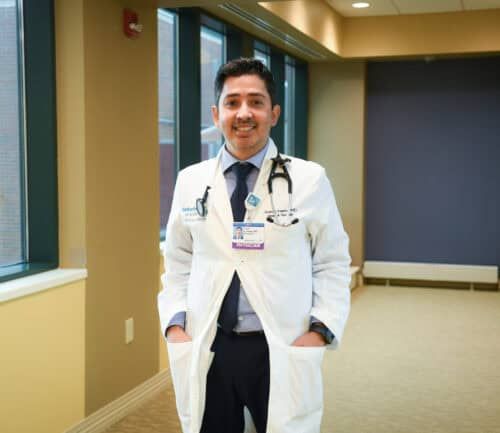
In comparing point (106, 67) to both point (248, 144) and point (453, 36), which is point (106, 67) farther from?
point (453, 36)

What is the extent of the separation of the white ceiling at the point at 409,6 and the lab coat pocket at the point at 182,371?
5176 millimetres

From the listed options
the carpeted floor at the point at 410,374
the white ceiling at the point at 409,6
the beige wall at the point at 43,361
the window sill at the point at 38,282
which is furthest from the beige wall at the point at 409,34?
the beige wall at the point at 43,361

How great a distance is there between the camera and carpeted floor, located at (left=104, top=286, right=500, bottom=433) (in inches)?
145

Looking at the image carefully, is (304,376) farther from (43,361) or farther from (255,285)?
(43,361)

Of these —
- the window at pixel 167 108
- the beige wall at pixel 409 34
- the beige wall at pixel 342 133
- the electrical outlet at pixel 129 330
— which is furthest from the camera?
the beige wall at pixel 342 133

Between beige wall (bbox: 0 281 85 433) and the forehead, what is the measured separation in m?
1.50

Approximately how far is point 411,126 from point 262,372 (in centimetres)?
634

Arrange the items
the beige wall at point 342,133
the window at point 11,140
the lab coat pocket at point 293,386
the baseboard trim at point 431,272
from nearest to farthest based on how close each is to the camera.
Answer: the lab coat pocket at point 293,386, the window at point 11,140, the baseboard trim at point 431,272, the beige wall at point 342,133

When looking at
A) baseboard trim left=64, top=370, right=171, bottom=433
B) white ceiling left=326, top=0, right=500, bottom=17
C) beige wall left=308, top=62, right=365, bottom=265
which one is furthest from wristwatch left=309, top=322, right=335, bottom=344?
beige wall left=308, top=62, right=365, bottom=265

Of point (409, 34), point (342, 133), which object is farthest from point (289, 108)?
point (409, 34)

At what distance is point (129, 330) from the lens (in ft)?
12.5

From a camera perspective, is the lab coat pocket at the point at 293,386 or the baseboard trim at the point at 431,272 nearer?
the lab coat pocket at the point at 293,386

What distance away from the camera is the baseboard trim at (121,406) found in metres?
3.46

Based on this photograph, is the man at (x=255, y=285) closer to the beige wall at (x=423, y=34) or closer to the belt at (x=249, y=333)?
the belt at (x=249, y=333)
